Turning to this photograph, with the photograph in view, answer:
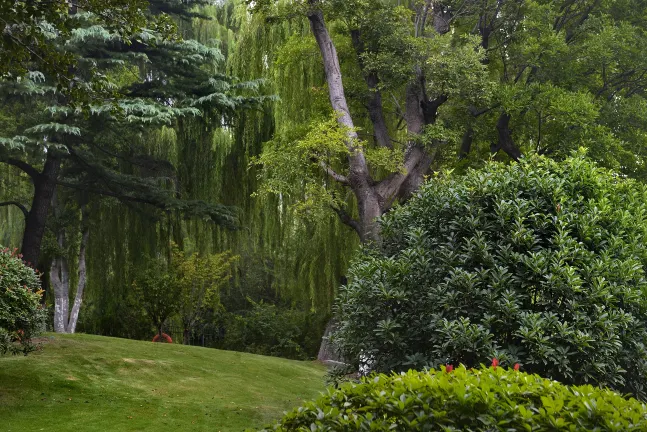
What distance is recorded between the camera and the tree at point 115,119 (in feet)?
51.9

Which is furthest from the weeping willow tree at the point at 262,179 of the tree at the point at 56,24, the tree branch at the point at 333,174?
the tree at the point at 56,24

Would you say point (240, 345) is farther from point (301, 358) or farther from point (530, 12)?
point (530, 12)

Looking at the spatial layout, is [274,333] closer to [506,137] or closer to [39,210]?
[39,210]

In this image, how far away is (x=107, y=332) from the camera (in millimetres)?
22641

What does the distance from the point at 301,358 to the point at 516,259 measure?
16.7 metres

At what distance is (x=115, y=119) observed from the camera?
53.1ft

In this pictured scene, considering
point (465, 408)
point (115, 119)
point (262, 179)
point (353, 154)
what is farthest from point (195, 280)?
point (465, 408)

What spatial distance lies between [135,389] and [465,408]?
8516 mm

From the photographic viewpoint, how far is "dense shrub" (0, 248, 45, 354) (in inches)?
357

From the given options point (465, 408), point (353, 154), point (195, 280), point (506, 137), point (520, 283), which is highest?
point (506, 137)

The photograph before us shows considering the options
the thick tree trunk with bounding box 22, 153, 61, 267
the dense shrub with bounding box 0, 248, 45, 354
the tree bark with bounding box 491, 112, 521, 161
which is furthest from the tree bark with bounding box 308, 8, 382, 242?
the thick tree trunk with bounding box 22, 153, 61, 267

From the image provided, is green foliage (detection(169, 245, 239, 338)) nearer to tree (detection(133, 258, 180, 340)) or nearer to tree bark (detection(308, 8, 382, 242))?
tree (detection(133, 258, 180, 340))

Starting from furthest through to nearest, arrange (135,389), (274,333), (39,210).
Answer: (274,333), (39,210), (135,389)

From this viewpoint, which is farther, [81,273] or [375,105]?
[81,273]
